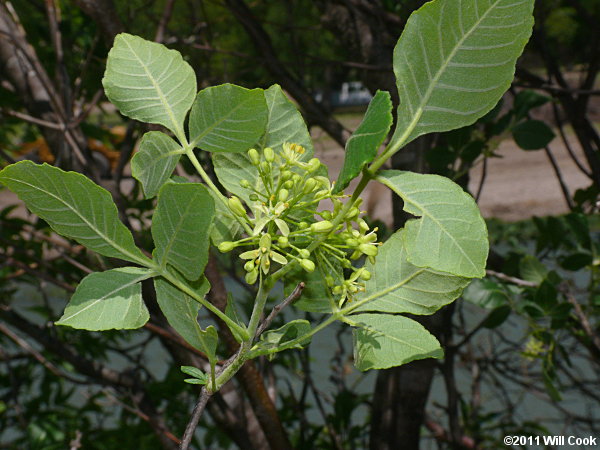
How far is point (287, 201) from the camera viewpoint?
283 mm

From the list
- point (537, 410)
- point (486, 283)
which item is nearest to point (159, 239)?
point (486, 283)

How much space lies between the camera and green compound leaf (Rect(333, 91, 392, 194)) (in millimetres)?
225

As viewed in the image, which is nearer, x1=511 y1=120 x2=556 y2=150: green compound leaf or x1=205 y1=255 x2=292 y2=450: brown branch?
x1=205 y1=255 x2=292 y2=450: brown branch

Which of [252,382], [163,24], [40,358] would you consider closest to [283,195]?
[252,382]

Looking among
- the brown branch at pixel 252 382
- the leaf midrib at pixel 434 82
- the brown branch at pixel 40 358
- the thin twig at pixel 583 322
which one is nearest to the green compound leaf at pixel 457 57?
the leaf midrib at pixel 434 82

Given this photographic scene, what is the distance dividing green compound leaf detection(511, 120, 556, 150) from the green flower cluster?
0.59 meters

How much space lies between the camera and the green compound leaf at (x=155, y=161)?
0.29 metres

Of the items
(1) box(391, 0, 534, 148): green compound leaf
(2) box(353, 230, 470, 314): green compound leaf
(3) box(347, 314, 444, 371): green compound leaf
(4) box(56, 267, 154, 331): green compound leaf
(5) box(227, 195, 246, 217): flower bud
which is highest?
(1) box(391, 0, 534, 148): green compound leaf

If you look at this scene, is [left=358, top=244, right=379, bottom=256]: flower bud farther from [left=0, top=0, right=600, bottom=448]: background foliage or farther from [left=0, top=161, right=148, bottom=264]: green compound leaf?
[left=0, top=0, right=600, bottom=448]: background foliage

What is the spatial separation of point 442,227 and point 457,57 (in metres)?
0.07

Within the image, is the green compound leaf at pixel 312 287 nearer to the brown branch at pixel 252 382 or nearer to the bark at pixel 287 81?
the brown branch at pixel 252 382

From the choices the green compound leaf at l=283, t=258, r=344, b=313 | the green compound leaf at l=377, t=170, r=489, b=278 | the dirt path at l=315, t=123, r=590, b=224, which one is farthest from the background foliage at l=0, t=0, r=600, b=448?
the dirt path at l=315, t=123, r=590, b=224

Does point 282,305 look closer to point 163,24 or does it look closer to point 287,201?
point 287,201

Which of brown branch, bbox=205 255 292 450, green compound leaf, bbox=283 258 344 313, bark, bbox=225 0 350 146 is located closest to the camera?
green compound leaf, bbox=283 258 344 313
